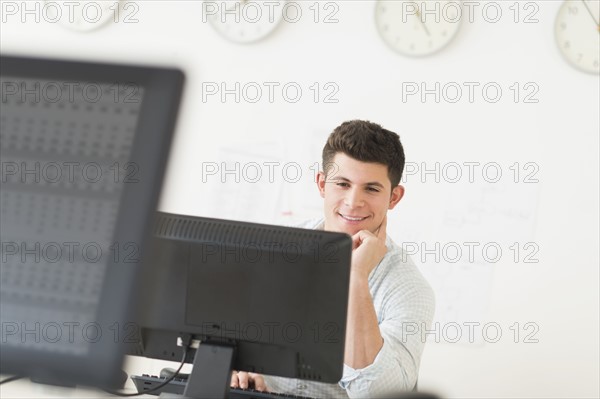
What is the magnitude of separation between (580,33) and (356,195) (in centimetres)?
148

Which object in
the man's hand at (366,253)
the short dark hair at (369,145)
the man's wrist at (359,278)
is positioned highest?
the short dark hair at (369,145)

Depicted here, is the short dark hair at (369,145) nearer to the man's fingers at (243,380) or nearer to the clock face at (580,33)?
the man's fingers at (243,380)

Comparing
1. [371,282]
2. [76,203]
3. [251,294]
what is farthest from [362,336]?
[76,203]

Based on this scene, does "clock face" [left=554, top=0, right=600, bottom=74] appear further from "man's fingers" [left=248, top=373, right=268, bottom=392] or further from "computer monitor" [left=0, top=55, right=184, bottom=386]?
"computer monitor" [left=0, top=55, right=184, bottom=386]

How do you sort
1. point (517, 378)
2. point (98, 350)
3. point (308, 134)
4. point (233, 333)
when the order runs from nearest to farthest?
point (98, 350) < point (233, 333) < point (517, 378) < point (308, 134)

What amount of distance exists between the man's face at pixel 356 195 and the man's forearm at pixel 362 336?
1.17ft

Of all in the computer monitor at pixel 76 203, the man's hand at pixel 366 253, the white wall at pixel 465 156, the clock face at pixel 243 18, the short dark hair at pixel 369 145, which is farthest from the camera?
the clock face at pixel 243 18

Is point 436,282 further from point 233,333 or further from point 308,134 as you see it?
point 233,333

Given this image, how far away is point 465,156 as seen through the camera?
2.91 meters

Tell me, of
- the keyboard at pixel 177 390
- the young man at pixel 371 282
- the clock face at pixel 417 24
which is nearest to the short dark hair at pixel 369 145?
the young man at pixel 371 282

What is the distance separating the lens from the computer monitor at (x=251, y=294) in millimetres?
1355

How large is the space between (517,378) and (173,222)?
196 cm

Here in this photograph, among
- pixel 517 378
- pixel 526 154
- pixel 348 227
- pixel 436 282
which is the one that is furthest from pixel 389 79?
pixel 517 378

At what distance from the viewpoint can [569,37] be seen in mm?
2865
